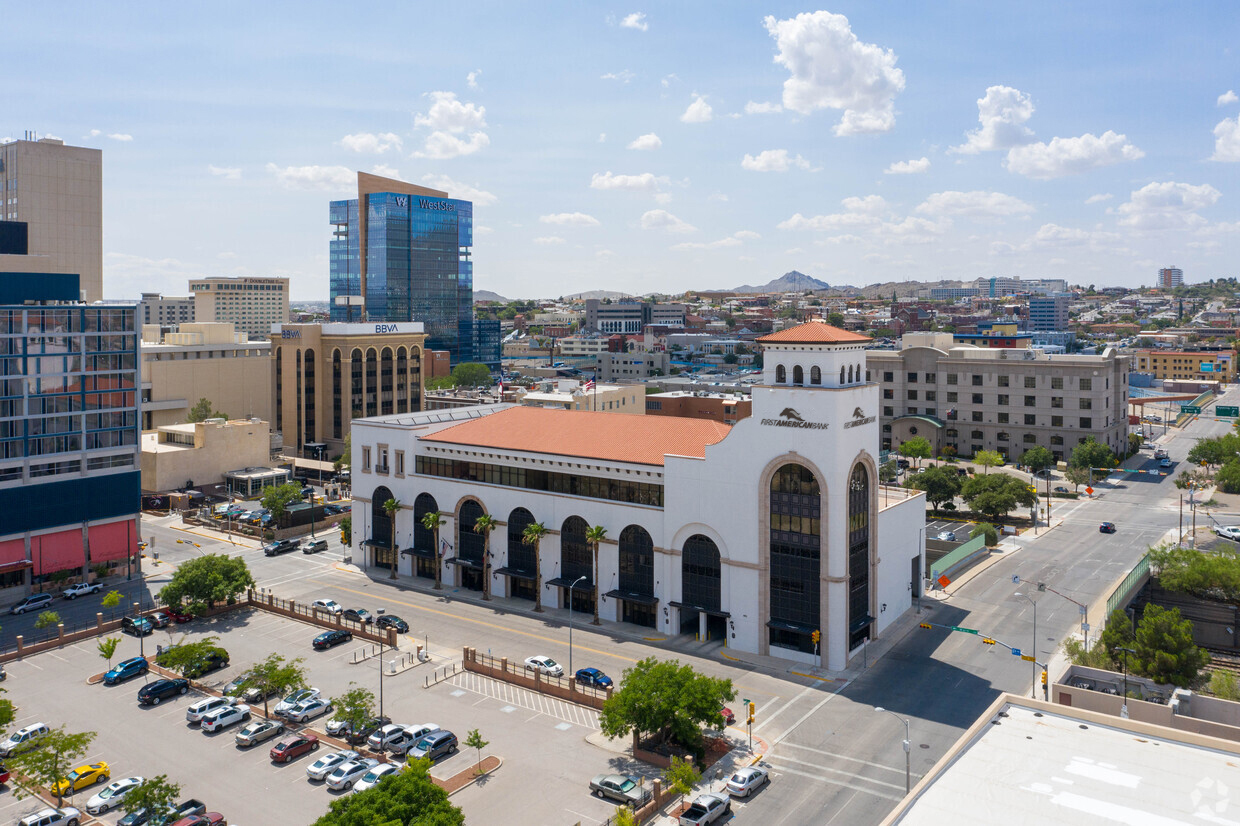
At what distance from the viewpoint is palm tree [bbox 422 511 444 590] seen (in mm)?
87188

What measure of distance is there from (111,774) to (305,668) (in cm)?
1594

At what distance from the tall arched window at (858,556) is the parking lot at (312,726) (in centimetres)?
2304

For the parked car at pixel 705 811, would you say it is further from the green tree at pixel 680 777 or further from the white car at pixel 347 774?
the white car at pixel 347 774

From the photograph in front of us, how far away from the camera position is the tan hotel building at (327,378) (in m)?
155

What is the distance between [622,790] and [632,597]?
27.3 metres

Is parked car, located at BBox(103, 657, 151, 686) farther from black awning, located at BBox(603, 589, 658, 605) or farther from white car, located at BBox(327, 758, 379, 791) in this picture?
black awning, located at BBox(603, 589, 658, 605)

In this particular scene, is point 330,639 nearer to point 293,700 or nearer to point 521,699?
point 293,700

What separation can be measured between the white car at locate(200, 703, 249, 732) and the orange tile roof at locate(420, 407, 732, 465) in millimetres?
33443

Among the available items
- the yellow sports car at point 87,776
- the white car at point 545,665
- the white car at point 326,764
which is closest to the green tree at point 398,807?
the white car at point 326,764

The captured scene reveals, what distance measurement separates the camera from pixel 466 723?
5934cm

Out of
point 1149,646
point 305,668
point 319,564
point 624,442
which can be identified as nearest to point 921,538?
point 1149,646

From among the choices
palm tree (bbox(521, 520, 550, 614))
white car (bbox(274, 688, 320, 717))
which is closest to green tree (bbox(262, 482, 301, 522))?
palm tree (bbox(521, 520, 550, 614))

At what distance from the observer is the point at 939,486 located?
391 feet

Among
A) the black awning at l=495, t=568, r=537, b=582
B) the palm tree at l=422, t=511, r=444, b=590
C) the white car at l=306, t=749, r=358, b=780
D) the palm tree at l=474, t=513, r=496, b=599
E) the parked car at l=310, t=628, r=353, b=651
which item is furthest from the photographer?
the palm tree at l=422, t=511, r=444, b=590
